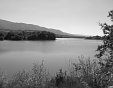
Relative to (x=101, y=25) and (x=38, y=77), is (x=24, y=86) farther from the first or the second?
(x=101, y=25)

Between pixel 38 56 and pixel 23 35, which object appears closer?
pixel 38 56

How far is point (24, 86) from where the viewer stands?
734cm

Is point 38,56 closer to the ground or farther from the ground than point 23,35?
closer to the ground

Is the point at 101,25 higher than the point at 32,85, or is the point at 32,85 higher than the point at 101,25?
the point at 101,25

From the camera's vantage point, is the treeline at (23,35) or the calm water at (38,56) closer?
the calm water at (38,56)

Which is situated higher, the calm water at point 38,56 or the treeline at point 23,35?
the treeline at point 23,35

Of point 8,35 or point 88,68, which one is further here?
point 8,35

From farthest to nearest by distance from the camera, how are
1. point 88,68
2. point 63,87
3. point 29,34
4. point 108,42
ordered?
point 29,34 → point 108,42 → point 88,68 → point 63,87

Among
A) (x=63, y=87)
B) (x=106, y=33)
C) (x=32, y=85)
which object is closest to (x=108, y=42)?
(x=106, y=33)

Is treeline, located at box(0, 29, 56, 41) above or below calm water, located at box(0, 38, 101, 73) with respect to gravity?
above

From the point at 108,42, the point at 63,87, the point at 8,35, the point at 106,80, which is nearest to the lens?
the point at 106,80

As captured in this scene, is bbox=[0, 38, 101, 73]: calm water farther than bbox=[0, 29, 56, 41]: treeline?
No

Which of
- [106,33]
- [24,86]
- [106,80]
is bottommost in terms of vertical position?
[24,86]

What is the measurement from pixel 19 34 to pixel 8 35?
8308mm
